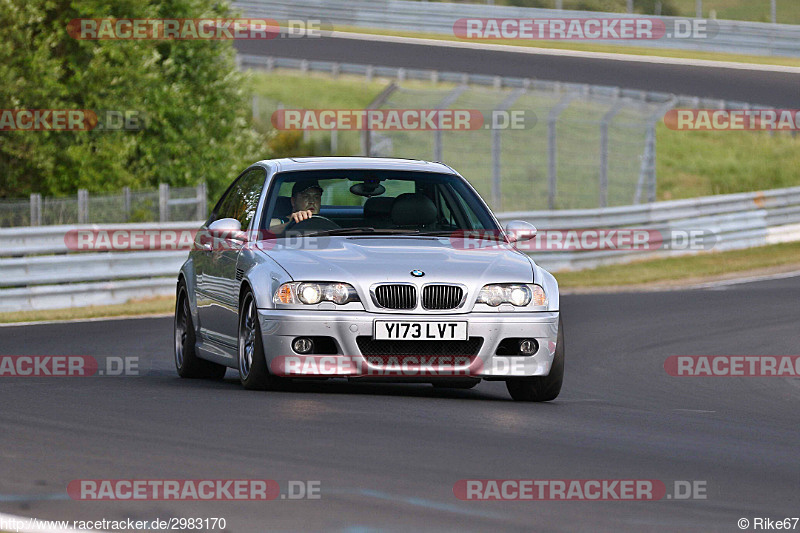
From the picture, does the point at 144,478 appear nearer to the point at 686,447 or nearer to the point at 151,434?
the point at 151,434

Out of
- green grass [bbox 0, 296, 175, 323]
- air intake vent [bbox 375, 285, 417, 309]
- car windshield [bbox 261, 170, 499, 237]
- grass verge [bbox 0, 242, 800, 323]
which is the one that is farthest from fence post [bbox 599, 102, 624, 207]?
air intake vent [bbox 375, 285, 417, 309]

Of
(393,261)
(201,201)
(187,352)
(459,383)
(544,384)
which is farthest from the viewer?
(201,201)

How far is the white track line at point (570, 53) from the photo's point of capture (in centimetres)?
4188

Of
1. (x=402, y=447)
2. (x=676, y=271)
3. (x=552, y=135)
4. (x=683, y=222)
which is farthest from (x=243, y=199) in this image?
(x=683, y=222)

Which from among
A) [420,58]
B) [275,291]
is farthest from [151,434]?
[420,58]

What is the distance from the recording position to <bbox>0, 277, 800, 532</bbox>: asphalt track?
5.82m

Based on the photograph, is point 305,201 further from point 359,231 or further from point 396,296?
point 396,296

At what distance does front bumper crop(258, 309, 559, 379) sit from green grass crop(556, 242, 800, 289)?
44.8 ft

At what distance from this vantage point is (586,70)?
4128 cm

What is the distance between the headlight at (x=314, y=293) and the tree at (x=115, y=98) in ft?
58.5

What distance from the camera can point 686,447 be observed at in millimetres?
7703

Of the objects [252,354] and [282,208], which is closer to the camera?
[252,354]

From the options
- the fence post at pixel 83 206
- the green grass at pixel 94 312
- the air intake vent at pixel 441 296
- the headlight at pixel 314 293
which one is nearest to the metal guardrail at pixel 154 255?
the green grass at pixel 94 312

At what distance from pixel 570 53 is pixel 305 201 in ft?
117
